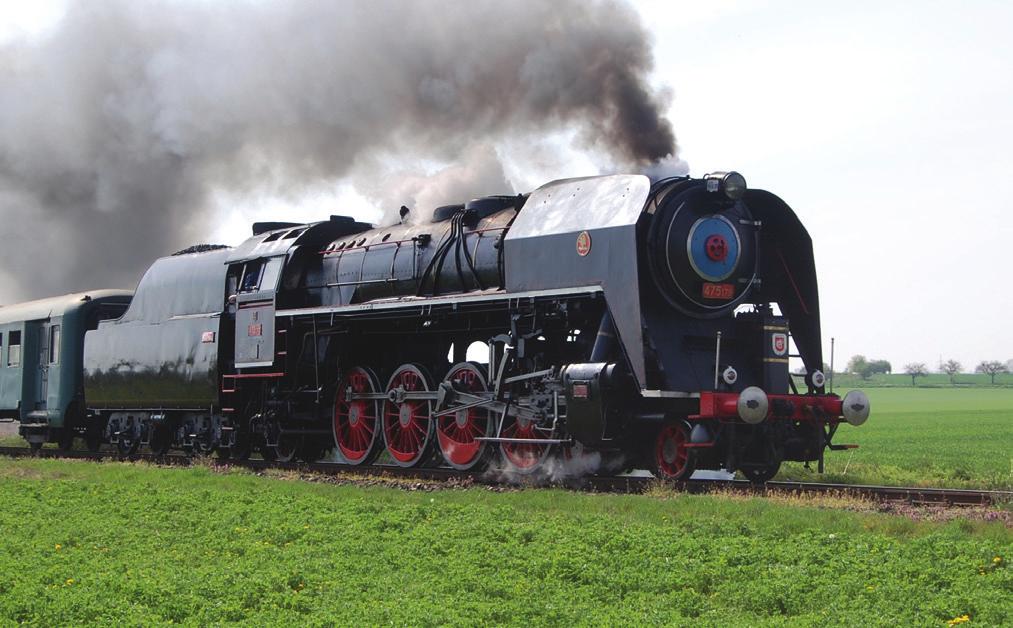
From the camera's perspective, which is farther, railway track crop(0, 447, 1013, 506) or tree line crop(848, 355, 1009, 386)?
tree line crop(848, 355, 1009, 386)

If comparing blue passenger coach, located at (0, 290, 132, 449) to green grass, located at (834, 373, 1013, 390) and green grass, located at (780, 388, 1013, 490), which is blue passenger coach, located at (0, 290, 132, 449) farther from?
green grass, located at (834, 373, 1013, 390)

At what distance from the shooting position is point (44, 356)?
22.1 metres

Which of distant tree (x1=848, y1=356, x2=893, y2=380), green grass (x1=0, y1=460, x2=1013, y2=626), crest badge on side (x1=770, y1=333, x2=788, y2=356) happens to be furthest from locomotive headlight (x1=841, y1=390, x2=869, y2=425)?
distant tree (x1=848, y1=356, x2=893, y2=380)

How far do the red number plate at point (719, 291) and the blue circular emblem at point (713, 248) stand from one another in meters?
0.08

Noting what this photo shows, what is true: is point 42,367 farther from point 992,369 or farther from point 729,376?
point 992,369

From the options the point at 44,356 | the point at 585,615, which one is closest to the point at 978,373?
the point at 44,356

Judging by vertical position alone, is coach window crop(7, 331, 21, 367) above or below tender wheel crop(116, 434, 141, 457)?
above

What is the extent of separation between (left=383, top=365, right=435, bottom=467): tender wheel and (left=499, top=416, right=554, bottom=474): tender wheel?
4.65 ft

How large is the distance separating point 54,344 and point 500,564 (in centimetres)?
1642

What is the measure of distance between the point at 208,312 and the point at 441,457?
16.7ft

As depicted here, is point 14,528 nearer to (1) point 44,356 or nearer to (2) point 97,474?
(2) point 97,474

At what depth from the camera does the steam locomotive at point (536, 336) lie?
40.0ft

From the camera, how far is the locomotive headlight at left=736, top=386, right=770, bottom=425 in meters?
11.5

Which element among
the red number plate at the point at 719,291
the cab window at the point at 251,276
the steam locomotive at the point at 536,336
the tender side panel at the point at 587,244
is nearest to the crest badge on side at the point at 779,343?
the steam locomotive at the point at 536,336
